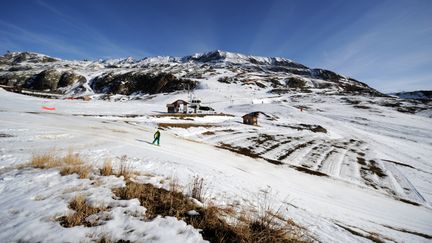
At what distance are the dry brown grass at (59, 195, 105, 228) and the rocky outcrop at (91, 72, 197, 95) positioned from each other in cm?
13842

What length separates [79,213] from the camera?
432 cm

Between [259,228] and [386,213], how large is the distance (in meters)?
12.5

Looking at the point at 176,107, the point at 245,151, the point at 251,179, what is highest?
the point at 176,107

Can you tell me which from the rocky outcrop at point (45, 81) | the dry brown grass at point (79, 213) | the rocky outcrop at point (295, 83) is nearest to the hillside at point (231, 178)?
the dry brown grass at point (79, 213)

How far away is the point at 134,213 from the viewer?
475 centimetres

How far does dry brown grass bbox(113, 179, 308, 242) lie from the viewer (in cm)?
432

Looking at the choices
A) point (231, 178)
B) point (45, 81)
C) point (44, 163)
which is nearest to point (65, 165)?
point (44, 163)

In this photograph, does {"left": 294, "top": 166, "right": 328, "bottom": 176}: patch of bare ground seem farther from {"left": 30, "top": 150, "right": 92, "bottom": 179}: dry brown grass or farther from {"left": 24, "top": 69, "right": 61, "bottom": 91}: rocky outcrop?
{"left": 24, "top": 69, "right": 61, "bottom": 91}: rocky outcrop

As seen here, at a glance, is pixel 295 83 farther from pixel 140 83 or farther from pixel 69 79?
pixel 69 79

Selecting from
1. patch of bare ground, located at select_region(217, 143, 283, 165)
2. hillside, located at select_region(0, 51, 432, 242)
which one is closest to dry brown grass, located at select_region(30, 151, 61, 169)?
hillside, located at select_region(0, 51, 432, 242)

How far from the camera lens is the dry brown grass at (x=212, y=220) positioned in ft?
14.2

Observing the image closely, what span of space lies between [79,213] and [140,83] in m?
166

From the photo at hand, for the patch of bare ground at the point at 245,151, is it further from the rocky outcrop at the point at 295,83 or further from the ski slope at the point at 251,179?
the rocky outcrop at the point at 295,83

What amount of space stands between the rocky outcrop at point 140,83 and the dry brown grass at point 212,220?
5419 inches
